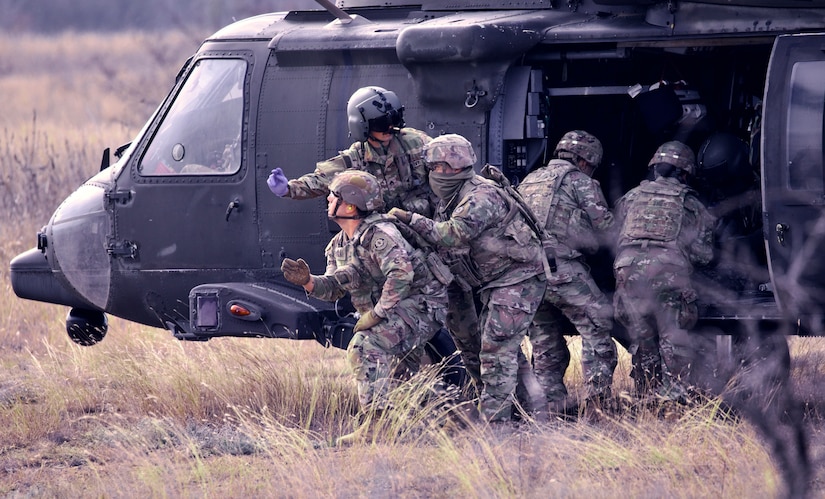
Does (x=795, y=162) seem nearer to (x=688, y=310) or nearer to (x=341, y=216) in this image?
(x=688, y=310)

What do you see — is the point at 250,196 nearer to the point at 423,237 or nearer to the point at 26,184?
the point at 423,237

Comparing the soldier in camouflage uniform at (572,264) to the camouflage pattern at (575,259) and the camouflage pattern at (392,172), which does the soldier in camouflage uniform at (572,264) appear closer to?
the camouflage pattern at (575,259)

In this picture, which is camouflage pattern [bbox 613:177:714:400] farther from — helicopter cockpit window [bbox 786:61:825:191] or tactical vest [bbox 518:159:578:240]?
helicopter cockpit window [bbox 786:61:825:191]

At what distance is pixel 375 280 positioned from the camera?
7.30 m

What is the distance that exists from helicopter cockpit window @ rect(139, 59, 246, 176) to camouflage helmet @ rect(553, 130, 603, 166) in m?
2.13

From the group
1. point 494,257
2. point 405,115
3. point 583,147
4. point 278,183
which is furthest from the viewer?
point 405,115

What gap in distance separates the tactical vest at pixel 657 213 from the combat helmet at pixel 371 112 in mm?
1536

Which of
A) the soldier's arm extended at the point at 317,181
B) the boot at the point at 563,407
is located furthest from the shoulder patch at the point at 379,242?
the boot at the point at 563,407

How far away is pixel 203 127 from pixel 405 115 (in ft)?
4.67

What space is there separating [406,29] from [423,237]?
1.44m

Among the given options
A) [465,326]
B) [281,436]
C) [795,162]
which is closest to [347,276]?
[465,326]

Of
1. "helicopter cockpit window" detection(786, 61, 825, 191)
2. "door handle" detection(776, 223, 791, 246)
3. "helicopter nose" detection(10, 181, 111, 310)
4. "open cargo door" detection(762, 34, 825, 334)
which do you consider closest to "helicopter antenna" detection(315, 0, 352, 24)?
"helicopter nose" detection(10, 181, 111, 310)

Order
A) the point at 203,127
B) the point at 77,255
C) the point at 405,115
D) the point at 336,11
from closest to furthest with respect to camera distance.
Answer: the point at 405,115, the point at 336,11, the point at 203,127, the point at 77,255

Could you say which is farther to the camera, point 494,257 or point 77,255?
point 77,255
